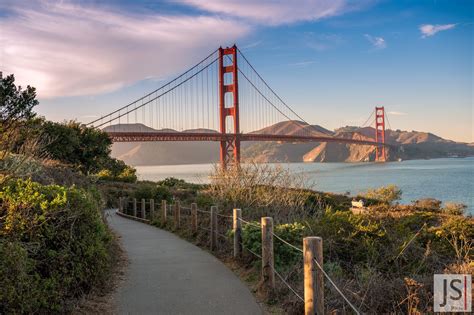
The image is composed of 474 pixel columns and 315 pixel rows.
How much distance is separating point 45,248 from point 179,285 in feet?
7.57

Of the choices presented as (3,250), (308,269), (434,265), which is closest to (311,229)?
(434,265)

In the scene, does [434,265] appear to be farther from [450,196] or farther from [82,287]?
[450,196]

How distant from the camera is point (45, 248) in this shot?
516 centimetres

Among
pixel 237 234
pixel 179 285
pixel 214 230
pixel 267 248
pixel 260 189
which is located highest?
pixel 260 189

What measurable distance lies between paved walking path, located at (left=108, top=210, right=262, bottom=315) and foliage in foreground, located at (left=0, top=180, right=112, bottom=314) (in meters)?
0.77

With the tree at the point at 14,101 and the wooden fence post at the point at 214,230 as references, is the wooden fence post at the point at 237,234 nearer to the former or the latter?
the wooden fence post at the point at 214,230

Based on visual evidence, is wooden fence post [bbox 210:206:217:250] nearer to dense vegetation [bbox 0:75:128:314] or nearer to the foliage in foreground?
dense vegetation [bbox 0:75:128:314]

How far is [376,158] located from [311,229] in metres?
92.9

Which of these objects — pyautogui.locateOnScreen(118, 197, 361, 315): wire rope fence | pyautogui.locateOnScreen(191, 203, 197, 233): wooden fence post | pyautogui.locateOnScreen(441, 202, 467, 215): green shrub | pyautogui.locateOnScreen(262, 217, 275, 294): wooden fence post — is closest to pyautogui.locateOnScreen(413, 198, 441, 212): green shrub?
pyautogui.locateOnScreen(441, 202, 467, 215): green shrub

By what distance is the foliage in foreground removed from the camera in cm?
448

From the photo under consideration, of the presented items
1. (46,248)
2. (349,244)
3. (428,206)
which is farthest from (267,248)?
(428,206)

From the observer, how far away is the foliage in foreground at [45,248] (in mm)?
4477

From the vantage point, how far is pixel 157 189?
2050 centimetres

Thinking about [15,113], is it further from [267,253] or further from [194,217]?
[267,253]
